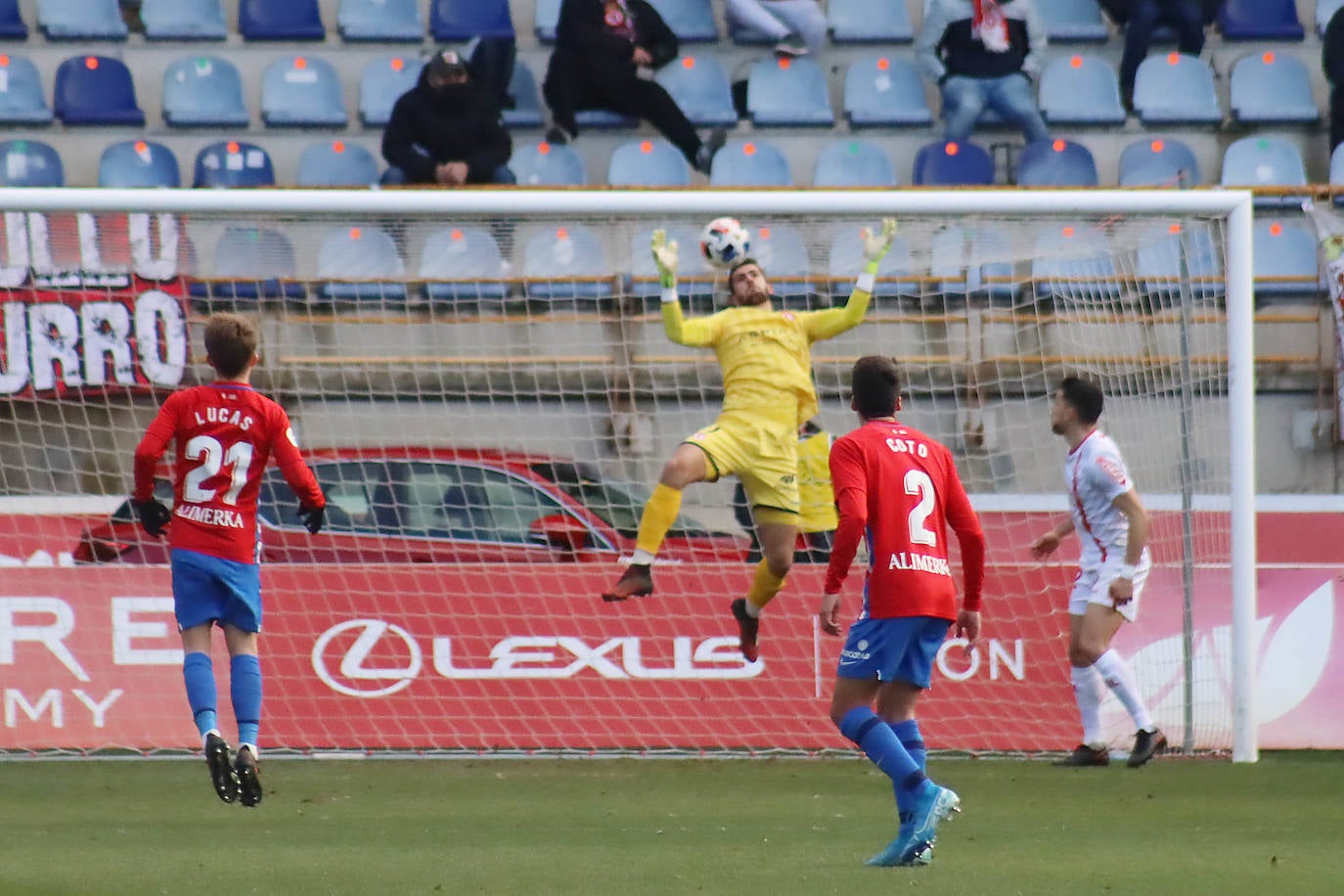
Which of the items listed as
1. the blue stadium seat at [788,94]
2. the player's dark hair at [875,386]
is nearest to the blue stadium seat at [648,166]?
the blue stadium seat at [788,94]

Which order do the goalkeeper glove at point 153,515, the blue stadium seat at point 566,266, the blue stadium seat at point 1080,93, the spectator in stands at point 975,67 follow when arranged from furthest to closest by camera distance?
the blue stadium seat at point 1080,93, the spectator in stands at point 975,67, the blue stadium seat at point 566,266, the goalkeeper glove at point 153,515

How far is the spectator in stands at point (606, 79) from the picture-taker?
1141 cm

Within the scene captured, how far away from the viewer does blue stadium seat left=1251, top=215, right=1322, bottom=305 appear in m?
10.8

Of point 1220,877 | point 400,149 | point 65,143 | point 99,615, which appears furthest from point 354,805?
point 65,143

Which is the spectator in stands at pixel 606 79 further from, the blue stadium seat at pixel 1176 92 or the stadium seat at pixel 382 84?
the blue stadium seat at pixel 1176 92

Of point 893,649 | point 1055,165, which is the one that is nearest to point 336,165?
point 1055,165

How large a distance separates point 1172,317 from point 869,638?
4115 mm

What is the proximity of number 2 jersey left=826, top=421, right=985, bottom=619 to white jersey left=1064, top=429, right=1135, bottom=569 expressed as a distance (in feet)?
7.07

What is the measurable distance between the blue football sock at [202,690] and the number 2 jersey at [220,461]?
35cm

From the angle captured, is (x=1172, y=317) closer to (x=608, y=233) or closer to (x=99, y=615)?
(x=608, y=233)

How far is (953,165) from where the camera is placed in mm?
11359

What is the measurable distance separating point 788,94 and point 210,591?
7284mm

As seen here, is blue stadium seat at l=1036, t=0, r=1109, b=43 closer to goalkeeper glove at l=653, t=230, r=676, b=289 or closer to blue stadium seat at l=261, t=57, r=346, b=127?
blue stadium seat at l=261, t=57, r=346, b=127

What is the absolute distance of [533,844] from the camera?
559 cm
